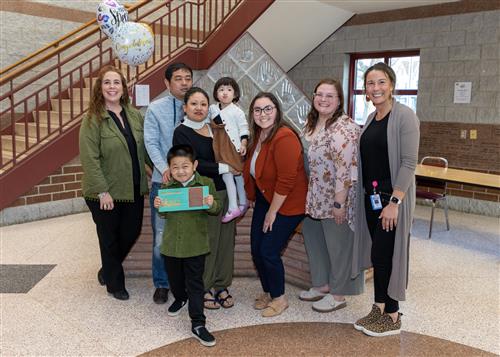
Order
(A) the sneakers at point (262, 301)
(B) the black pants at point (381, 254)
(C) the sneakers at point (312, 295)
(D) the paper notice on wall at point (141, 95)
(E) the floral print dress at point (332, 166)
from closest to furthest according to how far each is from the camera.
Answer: (B) the black pants at point (381, 254) → (E) the floral print dress at point (332, 166) → (A) the sneakers at point (262, 301) → (C) the sneakers at point (312, 295) → (D) the paper notice on wall at point (141, 95)

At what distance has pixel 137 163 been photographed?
2.89 metres

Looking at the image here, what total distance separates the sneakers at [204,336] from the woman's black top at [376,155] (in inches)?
47.7

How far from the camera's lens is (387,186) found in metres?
2.40

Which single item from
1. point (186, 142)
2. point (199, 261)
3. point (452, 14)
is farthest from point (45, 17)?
point (452, 14)

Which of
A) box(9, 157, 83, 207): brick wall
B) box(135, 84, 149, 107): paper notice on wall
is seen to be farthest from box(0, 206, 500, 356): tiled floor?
box(135, 84, 149, 107): paper notice on wall

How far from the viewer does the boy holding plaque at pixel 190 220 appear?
2402 millimetres

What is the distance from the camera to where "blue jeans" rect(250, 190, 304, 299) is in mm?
2635

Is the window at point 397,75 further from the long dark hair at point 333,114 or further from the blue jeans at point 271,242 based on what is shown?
the blue jeans at point 271,242

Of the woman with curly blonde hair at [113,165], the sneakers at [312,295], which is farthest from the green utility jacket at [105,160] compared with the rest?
the sneakers at [312,295]

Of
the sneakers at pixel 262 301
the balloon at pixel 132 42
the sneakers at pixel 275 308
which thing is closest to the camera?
the sneakers at pixel 275 308

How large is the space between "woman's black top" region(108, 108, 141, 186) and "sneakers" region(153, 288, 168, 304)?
0.76 meters

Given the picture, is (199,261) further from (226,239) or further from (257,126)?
(257,126)

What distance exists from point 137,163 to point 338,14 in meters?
5.25

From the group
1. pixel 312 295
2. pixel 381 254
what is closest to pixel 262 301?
pixel 312 295
